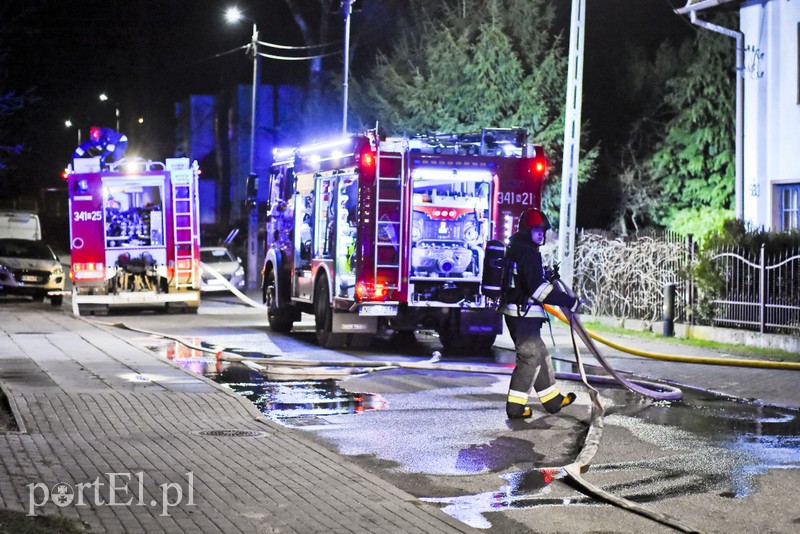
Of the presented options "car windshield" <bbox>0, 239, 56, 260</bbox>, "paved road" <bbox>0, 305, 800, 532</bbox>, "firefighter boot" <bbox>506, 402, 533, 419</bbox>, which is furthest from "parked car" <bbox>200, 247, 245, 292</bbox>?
"firefighter boot" <bbox>506, 402, 533, 419</bbox>

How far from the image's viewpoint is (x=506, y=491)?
24.3ft

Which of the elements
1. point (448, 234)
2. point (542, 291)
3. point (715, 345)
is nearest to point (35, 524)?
point (542, 291)

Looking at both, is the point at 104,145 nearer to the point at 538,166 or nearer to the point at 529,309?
the point at 538,166

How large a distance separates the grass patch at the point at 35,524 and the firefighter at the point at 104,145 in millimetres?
18492

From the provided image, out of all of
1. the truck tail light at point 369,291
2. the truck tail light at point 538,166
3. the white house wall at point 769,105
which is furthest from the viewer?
the white house wall at point 769,105

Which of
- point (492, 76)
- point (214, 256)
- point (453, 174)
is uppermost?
point (492, 76)

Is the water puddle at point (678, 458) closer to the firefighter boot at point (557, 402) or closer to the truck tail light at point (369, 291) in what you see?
the firefighter boot at point (557, 402)

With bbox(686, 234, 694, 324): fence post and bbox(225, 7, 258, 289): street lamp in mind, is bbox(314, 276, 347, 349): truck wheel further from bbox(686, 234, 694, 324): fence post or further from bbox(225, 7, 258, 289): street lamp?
bbox(225, 7, 258, 289): street lamp

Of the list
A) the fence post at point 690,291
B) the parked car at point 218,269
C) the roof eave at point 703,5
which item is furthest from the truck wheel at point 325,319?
the parked car at point 218,269

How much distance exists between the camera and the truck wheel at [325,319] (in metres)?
16.5

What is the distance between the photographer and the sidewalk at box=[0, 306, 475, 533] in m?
6.33

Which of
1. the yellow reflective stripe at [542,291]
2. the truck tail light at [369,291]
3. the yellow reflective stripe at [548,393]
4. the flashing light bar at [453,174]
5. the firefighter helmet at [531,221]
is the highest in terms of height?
the flashing light bar at [453,174]

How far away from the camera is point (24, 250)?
27109 mm

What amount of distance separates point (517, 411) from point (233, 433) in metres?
2.60
